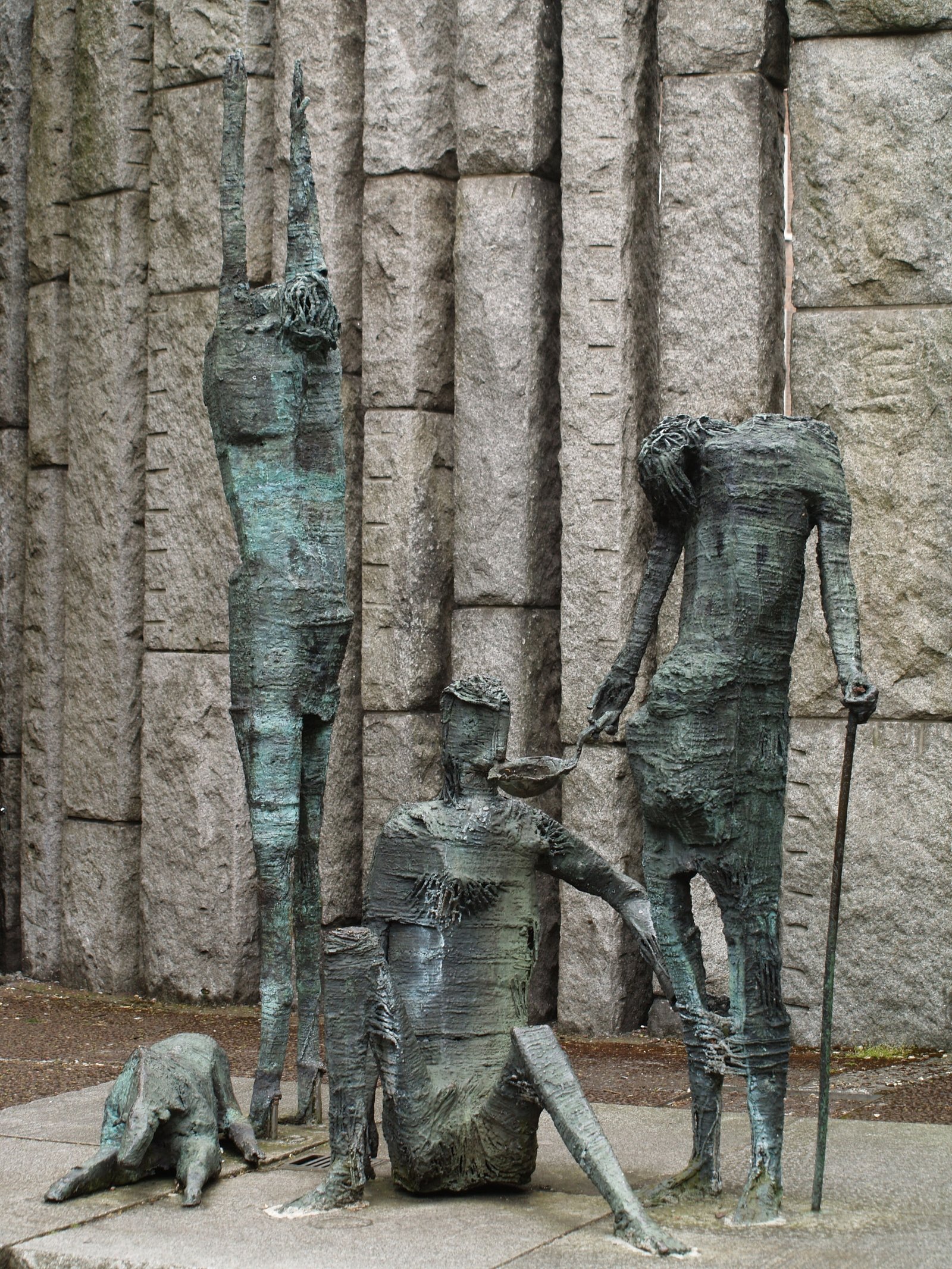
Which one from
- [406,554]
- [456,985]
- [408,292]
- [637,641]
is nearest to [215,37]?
[408,292]

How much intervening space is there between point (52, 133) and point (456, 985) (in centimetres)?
575

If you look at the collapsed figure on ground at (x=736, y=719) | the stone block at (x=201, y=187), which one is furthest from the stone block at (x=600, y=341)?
the collapsed figure on ground at (x=736, y=719)

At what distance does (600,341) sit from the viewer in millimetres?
7316

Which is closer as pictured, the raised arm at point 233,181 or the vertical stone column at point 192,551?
the raised arm at point 233,181

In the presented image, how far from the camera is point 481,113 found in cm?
762

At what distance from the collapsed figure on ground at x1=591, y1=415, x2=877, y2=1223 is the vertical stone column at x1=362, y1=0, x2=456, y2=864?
3120 millimetres

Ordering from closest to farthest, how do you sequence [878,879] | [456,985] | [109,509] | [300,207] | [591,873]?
[456,985] → [591,873] → [300,207] → [878,879] → [109,509]

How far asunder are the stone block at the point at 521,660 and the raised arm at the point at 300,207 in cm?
241

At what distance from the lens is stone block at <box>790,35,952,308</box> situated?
7008 millimetres

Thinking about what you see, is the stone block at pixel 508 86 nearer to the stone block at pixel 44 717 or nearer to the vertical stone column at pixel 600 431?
the vertical stone column at pixel 600 431

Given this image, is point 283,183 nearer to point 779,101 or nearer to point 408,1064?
point 779,101

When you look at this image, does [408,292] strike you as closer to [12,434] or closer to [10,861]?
[12,434]

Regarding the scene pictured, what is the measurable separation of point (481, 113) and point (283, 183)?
981mm

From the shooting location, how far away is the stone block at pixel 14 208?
9242 millimetres
